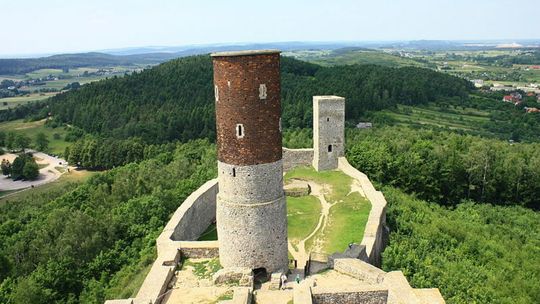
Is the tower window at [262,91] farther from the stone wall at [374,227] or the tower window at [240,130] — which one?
the stone wall at [374,227]

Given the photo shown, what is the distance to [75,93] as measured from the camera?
109 metres

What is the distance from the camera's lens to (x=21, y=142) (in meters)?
89.9

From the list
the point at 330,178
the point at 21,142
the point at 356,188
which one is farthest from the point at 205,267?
the point at 21,142

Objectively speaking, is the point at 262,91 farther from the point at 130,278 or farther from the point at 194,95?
the point at 194,95

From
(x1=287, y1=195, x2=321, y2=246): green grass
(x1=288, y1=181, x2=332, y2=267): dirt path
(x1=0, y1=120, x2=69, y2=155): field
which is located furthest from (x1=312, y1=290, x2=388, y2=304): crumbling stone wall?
(x1=0, y1=120, x2=69, y2=155): field

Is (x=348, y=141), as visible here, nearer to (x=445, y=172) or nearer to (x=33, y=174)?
(x=445, y=172)

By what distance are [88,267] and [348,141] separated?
33320 millimetres

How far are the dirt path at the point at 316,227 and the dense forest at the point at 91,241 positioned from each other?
24.2 ft

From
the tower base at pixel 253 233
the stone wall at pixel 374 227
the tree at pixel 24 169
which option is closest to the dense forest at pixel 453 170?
the stone wall at pixel 374 227

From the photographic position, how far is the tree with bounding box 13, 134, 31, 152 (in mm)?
89938

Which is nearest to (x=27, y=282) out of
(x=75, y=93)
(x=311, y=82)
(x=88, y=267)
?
(x=88, y=267)

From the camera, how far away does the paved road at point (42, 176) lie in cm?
7094

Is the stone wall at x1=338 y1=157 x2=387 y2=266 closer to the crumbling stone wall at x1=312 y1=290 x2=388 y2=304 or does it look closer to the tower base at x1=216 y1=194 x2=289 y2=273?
the crumbling stone wall at x1=312 y1=290 x2=388 y2=304

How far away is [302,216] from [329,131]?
456 inches
